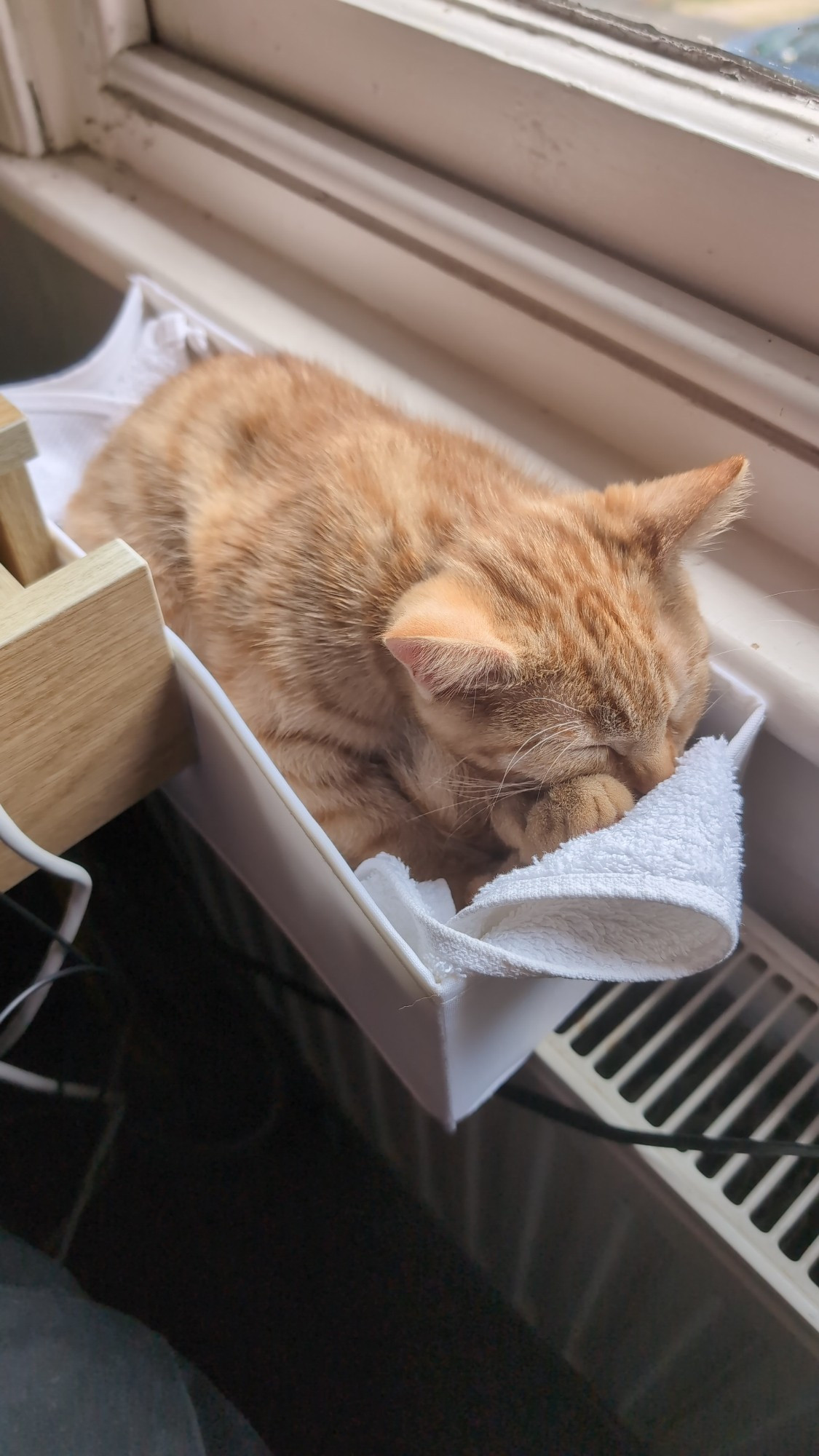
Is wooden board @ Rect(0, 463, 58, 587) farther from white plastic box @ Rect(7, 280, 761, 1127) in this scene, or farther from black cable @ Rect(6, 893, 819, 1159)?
black cable @ Rect(6, 893, 819, 1159)

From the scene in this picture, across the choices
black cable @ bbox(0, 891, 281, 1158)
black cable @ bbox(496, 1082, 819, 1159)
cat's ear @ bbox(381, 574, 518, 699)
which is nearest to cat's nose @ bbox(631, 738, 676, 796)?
cat's ear @ bbox(381, 574, 518, 699)

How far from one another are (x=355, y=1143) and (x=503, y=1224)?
11 centimetres

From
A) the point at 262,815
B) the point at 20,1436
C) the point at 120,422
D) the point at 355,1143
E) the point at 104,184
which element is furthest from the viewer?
the point at 104,184

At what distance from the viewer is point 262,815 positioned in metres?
0.56

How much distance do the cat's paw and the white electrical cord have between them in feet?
0.89

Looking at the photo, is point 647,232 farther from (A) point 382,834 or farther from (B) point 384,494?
(A) point 382,834

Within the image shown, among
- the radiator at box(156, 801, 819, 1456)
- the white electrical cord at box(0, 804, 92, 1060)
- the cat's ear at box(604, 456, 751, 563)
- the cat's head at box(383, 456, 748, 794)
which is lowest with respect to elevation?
the radiator at box(156, 801, 819, 1456)

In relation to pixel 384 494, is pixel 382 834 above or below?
below

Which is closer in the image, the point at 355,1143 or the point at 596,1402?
the point at 596,1402

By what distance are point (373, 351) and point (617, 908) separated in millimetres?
591

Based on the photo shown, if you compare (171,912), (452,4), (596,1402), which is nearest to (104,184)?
(452,4)

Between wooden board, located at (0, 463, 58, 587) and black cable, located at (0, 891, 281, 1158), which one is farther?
black cable, located at (0, 891, 281, 1158)

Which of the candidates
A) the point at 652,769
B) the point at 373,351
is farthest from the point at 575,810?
the point at 373,351

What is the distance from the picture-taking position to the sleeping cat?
538 mm
